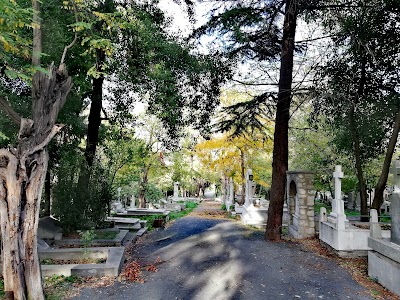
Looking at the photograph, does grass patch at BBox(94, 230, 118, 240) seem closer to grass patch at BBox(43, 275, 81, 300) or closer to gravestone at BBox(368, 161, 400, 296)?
grass patch at BBox(43, 275, 81, 300)

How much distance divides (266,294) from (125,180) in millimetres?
18327

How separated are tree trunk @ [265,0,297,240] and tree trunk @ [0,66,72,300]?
24.2ft

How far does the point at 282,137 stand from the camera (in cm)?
1080

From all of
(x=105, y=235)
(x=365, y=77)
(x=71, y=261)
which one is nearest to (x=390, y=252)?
(x=71, y=261)

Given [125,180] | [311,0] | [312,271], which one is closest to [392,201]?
[312,271]

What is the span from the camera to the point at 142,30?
28.1 feet

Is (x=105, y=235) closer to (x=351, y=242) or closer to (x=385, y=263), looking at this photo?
(x=351, y=242)

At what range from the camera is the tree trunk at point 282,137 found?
10.6 m

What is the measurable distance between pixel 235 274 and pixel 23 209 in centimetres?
448

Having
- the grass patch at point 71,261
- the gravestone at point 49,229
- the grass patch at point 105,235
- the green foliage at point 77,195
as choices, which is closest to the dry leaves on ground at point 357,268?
the grass patch at point 71,261

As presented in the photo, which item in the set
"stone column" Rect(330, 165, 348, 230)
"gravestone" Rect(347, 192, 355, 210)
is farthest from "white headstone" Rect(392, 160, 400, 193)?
"gravestone" Rect(347, 192, 355, 210)

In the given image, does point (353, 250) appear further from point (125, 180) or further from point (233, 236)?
point (125, 180)

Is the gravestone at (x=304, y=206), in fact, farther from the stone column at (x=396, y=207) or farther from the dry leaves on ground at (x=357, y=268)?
the stone column at (x=396, y=207)

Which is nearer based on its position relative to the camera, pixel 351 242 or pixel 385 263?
pixel 385 263
